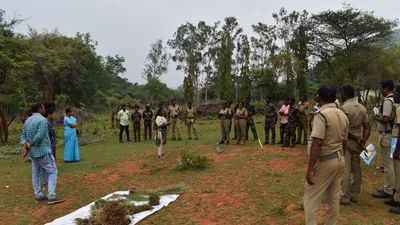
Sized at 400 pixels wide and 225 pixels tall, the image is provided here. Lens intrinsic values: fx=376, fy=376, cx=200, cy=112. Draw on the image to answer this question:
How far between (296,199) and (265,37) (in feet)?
143

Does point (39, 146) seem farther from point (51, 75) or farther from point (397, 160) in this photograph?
point (51, 75)

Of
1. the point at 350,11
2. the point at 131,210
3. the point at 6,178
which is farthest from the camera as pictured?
the point at 350,11

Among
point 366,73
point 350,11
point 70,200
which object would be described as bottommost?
point 70,200

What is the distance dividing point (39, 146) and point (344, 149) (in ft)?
17.5

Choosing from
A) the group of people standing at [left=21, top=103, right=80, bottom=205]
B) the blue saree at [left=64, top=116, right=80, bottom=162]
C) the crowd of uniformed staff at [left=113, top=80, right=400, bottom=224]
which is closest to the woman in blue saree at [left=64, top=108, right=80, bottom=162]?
the blue saree at [left=64, top=116, right=80, bottom=162]

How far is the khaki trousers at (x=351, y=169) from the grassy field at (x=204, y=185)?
24cm

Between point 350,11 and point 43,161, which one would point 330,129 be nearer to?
→ point 43,161

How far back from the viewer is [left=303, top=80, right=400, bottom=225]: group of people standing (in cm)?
439

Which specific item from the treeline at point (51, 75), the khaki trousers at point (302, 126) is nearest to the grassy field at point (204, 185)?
the khaki trousers at point (302, 126)

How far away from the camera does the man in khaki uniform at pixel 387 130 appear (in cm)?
623

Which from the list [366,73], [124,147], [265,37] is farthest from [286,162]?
[265,37]

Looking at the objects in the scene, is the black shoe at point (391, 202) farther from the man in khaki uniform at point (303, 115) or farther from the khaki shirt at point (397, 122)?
Result: the man in khaki uniform at point (303, 115)

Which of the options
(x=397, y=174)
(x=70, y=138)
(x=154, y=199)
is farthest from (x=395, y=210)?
(x=70, y=138)

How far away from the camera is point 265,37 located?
48250mm
